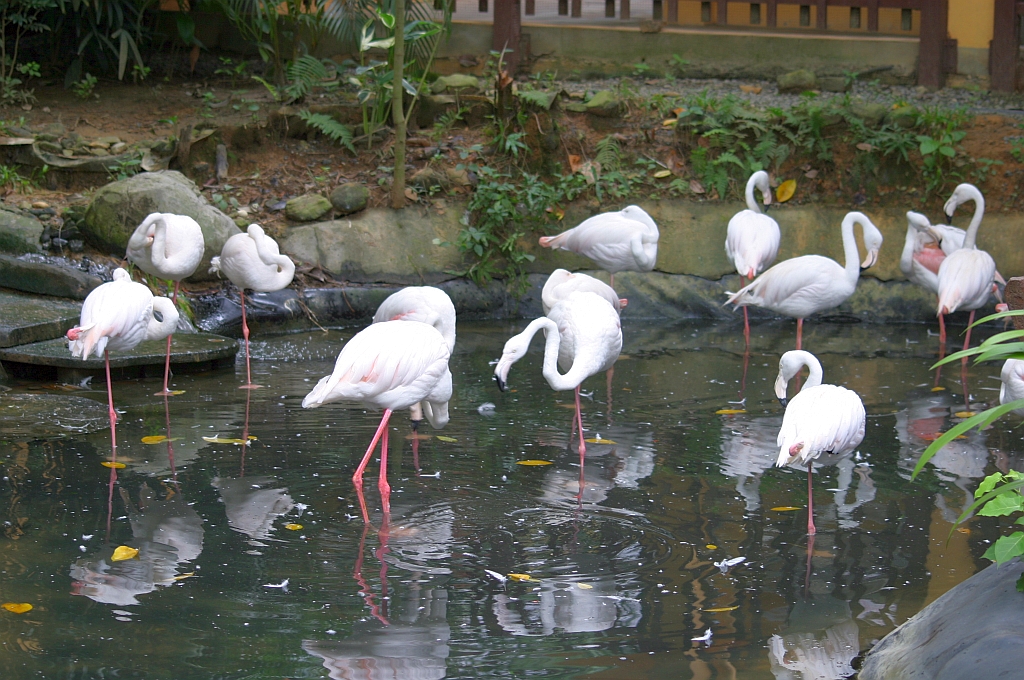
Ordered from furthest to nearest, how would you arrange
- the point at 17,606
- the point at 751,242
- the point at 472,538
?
the point at 751,242 < the point at 472,538 < the point at 17,606

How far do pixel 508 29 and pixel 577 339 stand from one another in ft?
22.3

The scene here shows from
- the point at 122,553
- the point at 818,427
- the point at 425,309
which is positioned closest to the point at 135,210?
the point at 425,309

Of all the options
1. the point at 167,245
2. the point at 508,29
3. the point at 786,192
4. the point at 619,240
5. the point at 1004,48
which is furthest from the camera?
the point at 508,29

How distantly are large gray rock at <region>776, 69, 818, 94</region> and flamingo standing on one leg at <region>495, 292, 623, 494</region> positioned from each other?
6.32 m

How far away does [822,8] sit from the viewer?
11227 millimetres

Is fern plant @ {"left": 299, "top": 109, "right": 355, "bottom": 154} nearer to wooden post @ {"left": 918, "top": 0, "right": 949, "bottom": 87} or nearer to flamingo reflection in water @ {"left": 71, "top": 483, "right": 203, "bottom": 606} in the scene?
flamingo reflection in water @ {"left": 71, "top": 483, "right": 203, "bottom": 606}

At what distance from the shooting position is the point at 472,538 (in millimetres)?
3869

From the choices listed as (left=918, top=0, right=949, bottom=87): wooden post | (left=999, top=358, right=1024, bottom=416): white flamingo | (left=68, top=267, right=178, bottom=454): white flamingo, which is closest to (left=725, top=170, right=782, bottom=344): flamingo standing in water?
(left=999, top=358, right=1024, bottom=416): white flamingo

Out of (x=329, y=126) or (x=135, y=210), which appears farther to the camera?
(x=329, y=126)

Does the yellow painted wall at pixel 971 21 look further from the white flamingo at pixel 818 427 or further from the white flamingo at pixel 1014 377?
the white flamingo at pixel 818 427

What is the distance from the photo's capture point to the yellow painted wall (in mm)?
10828

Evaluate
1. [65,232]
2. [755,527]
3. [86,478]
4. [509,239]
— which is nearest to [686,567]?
[755,527]

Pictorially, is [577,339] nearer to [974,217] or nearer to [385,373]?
[385,373]

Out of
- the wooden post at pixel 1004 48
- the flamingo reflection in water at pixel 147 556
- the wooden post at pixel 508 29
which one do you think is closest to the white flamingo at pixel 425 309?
the flamingo reflection in water at pixel 147 556
